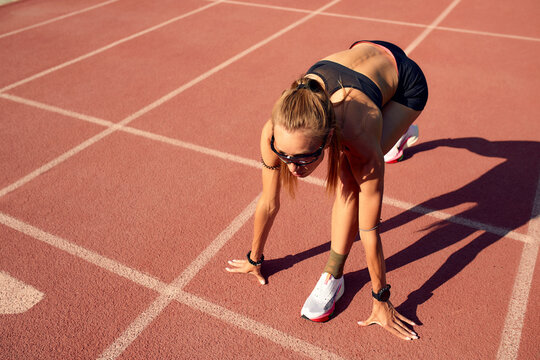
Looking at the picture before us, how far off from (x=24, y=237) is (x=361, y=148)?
131 inches

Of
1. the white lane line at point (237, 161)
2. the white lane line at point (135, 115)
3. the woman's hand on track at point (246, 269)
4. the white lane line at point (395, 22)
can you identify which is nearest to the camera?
the woman's hand on track at point (246, 269)

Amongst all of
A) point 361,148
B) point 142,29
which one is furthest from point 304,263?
point 142,29

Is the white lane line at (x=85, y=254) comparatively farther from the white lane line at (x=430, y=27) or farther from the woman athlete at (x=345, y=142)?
the white lane line at (x=430, y=27)

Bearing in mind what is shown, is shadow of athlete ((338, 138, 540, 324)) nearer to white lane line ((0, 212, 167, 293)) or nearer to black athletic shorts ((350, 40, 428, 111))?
black athletic shorts ((350, 40, 428, 111))

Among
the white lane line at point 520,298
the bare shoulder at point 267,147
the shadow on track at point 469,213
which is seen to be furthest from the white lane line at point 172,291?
the white lane line at point 520,298

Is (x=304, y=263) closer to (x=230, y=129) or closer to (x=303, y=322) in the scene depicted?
(x=303, y=322)

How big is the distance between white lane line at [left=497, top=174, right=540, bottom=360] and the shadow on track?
188 millimetres

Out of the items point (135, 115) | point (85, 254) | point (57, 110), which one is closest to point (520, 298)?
point (85, 254)

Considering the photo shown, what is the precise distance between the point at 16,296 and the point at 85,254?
61 cm

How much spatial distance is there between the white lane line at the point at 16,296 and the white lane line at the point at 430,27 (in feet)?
22.2

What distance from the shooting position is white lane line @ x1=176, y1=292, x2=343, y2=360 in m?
3.01

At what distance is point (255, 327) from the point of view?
10.4 feet

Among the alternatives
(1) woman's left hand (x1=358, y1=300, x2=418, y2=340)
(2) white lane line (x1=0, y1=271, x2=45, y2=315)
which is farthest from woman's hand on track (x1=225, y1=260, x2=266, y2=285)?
(2) white lane line (x1=0, y1=271, x2=45, y2=315)

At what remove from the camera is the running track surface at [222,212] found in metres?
3.14
